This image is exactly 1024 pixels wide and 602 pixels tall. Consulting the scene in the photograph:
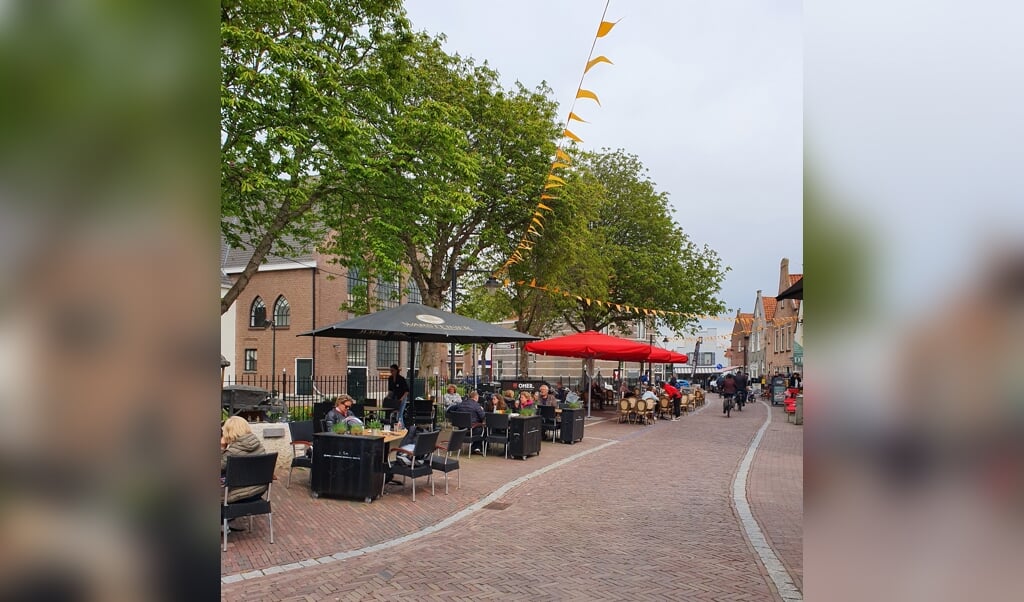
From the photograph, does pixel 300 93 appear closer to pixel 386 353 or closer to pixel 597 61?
pixel 597 61

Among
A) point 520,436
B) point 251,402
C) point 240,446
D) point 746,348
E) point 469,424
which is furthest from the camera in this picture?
point 746,348

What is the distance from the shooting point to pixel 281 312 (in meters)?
37.1

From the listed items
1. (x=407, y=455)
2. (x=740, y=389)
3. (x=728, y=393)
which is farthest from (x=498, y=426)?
(x=740, y=389)

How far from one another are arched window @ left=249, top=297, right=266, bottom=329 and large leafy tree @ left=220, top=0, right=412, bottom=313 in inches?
999

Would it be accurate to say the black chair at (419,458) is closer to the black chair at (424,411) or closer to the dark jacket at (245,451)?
the dark jacket at (245,451)

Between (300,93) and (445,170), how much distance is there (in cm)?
435

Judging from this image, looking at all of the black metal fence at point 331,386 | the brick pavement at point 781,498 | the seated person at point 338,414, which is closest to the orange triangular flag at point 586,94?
the brick pavement at point 781,498

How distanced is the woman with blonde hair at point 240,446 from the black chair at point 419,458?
2.27 m

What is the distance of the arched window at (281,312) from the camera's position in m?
36.8

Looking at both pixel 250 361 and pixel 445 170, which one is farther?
pixel 250 361
